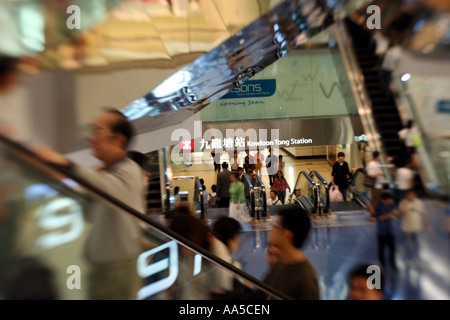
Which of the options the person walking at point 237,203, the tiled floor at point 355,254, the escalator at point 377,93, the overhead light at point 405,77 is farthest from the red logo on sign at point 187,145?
the overhead light at point 405,77

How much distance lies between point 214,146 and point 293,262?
8554 mm

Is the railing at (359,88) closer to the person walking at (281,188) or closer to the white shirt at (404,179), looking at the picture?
the white shirt at (404,179)

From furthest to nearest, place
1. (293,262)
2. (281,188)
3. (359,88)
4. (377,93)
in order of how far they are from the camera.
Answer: (359,88)
(377,93)
(281,188)
(293,262)

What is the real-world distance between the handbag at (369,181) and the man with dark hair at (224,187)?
2.80 metres

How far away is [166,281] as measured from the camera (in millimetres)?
1950

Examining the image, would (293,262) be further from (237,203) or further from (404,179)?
(237,203)

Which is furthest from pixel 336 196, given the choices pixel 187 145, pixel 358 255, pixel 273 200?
pixel 187 145

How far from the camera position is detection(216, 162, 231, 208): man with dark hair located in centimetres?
905

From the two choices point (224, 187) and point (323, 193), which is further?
point (224, 187)

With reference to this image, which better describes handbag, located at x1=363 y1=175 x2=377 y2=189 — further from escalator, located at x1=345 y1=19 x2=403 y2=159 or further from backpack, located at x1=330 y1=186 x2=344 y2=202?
escalator, located at x1=345 y1=19 x2=403 y2=159

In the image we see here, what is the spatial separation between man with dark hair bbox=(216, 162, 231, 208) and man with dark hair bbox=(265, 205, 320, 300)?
653cm

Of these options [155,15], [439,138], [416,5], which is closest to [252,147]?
[439,138]

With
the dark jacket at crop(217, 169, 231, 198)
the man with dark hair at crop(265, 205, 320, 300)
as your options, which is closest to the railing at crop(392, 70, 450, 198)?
the dark jacket at crop(217, 169, 231, 198)

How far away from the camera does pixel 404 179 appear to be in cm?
689
